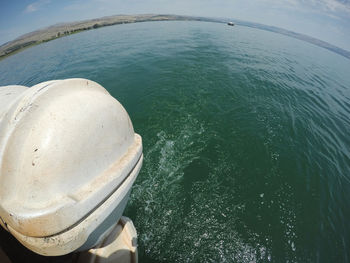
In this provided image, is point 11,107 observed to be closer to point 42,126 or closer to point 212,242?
point 42,126

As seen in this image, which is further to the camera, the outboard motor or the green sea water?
the green sea water

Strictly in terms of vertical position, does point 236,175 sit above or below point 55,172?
below

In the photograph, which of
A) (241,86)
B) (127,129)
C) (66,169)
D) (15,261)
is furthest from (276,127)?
(15,261)

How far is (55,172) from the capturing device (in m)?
1.65

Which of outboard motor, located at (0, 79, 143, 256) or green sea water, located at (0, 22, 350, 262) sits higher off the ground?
outboard motor, located at (0, 79, 143, 256)

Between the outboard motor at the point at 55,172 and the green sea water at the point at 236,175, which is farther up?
the outboard motor at the point at 55,172

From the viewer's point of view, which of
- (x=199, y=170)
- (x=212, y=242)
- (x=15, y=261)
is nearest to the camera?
(x=15, y=261)

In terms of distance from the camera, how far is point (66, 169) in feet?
5.61

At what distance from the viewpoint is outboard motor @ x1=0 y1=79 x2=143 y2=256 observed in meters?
1.58

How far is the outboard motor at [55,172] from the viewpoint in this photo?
62.1 inches

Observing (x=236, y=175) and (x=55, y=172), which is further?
(x=236, y=175)

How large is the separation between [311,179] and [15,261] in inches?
375

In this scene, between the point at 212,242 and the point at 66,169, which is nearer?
the point at 66,169

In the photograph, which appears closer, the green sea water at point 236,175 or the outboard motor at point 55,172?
the outboard motor at point 55,172
